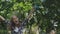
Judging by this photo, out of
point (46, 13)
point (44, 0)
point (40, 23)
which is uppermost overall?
point (44, 0)

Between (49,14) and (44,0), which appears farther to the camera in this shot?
(49,14)

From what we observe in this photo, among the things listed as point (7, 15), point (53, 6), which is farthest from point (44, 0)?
point (7, 15)

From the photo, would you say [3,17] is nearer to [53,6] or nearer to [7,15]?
[7,15]

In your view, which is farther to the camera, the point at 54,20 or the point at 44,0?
the point at 54,20

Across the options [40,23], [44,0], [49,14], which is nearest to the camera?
[44,0]

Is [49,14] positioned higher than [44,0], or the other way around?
[44,0]

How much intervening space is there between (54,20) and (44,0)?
54 cm

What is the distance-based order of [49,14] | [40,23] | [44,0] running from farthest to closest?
[40,23]
[49,14]
[44,0]

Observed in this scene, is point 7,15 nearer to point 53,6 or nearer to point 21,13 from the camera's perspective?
point 21,13

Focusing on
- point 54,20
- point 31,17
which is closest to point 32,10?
point 31,17

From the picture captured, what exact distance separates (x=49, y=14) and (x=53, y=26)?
0.84ft

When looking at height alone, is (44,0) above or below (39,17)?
above

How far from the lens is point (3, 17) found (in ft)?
14.2

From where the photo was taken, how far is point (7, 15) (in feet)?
14.1
